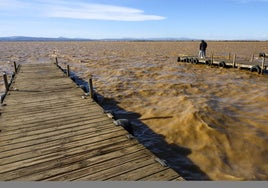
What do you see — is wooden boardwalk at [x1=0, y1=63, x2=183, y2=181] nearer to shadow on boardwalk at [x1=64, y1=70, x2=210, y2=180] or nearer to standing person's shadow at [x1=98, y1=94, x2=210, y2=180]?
standing person's shadow at [x1=98, y1=94, x2=210, y2=180]

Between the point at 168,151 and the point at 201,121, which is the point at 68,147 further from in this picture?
the point at 201,121

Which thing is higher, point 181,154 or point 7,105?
point 7,105

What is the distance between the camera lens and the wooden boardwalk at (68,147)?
17.3 feet

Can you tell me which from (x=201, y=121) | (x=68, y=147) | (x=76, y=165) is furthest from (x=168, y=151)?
(x=76, y=165)

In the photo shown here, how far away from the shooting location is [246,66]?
22.7 m

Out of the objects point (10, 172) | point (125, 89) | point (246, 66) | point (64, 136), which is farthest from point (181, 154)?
point (246, 66)

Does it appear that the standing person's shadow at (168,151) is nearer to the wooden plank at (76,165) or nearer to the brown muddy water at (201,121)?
the brown muddy water at (201,121)

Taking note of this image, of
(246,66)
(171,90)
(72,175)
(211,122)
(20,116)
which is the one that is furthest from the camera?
(246,66)

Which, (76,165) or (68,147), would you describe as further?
(68,147)

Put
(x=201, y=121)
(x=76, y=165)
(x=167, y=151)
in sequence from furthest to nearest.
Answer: (x=201, y=121) < (x=167, y=151) < (x=76, y=165)

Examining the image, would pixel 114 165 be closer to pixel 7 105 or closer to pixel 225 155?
pixel 225 155

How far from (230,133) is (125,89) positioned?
8.96m

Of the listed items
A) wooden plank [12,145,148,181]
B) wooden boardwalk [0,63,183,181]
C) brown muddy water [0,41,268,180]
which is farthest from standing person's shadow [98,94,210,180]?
wooden boardwalk [0,63,183,181]

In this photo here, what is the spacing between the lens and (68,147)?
6.49 meters
